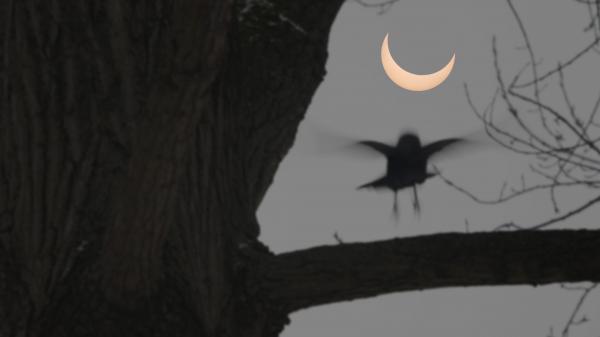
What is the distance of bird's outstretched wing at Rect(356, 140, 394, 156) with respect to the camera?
12.5 feet

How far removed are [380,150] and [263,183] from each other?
0.80 m

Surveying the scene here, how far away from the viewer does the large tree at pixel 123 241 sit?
2.51 m

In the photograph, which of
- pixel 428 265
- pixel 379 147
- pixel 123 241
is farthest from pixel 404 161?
pixel 123 241

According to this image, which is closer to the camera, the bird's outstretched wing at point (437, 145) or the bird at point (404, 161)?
the bird's outstretched wing at point (437, 145)

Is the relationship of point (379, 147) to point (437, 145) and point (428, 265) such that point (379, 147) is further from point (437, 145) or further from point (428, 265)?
point (428, 265)

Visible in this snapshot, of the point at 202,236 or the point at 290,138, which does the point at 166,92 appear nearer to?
the point at 202,236

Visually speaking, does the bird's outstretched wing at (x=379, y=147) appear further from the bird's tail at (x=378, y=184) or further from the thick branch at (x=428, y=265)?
the thick branch at (x=428, y=265)

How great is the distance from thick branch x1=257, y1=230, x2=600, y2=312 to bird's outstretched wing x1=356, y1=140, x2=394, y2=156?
119cm

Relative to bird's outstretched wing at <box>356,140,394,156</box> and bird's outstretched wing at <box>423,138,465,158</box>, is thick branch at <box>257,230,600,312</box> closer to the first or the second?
bird's outstretched wing at <box>423,138,465,158</box>

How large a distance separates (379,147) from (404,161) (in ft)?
0.40

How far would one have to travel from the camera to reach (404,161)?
3842 millimetres

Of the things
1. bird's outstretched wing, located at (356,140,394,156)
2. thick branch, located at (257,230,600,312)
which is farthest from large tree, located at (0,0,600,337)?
bird's outstretched wing, located at (356,140,394,156)

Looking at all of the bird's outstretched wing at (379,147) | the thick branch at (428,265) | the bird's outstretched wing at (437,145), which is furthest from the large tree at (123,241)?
the bird's outstretched wing at (379,147)

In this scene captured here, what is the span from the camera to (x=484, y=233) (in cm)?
259
